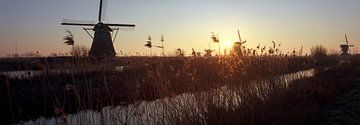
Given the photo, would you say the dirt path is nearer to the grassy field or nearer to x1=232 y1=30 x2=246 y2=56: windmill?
the grassy field

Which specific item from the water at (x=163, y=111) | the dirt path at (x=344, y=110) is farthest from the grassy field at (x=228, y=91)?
the dirt path at (x=344, y=110)

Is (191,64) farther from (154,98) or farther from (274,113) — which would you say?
(274,113)

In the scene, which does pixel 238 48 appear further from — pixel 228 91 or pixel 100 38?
pixel 100 38

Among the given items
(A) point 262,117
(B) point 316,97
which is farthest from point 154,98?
(B) point 316,97

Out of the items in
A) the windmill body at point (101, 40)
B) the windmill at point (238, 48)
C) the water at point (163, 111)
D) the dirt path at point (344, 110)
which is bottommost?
the dirt path at point (344, 110)

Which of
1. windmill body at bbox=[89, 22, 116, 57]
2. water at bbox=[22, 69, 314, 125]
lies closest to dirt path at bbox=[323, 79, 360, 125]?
water at bbox=[22, 69, 314, 125]

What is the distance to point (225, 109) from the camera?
7.29 m

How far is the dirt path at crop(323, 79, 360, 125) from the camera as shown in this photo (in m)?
7.82

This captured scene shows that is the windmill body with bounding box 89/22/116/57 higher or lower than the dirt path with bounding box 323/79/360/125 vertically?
higher

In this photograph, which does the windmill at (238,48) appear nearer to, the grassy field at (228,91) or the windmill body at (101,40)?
the grassy field at (228,91)

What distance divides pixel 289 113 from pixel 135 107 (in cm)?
256

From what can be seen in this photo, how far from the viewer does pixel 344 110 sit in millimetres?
9062

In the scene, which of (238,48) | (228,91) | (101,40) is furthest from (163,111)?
(101,40)

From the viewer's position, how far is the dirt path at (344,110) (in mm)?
7816
